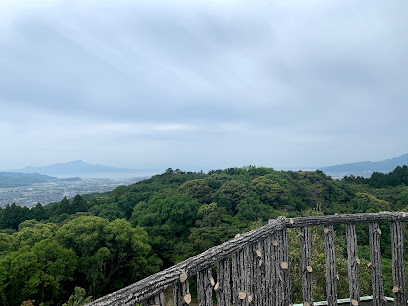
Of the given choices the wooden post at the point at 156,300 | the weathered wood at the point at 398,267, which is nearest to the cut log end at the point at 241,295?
the wooden post at the point at 156,300

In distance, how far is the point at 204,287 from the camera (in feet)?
8.11

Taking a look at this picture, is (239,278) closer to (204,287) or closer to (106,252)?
(204,287)

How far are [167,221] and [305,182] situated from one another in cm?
1889

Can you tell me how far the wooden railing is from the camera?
2.01m

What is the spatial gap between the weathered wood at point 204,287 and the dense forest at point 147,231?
8490 mm

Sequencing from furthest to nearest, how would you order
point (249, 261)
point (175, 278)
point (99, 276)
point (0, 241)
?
point (99, 276) < point (0, 241) < point (249, 261) < point (175, 278)

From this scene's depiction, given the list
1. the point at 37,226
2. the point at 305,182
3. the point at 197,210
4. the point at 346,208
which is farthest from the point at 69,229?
the point at 305,182

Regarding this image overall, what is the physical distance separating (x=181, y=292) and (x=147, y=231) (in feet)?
57.0

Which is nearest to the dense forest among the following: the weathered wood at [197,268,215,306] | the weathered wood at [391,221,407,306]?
the weathered wood at [391,221,407,306]

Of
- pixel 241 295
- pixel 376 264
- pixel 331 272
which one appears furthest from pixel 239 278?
pixel 376 264

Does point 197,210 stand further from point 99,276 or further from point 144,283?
point 144,283

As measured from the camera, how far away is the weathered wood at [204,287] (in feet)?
8.03

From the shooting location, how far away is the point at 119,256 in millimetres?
13914

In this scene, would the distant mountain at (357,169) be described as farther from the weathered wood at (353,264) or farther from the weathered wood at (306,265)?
the weathered wood at (306,265)
